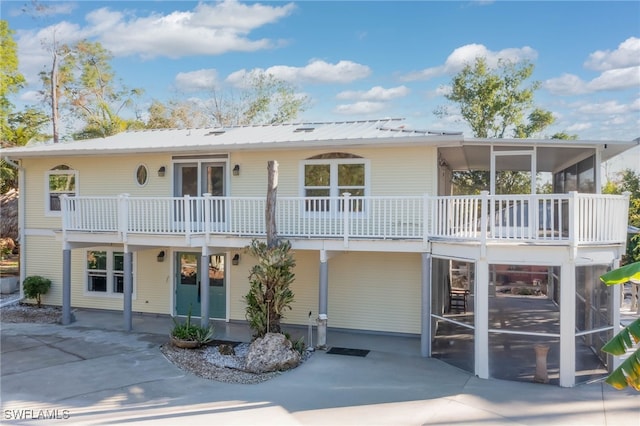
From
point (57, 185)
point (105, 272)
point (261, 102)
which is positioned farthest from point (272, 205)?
point (261, 102)

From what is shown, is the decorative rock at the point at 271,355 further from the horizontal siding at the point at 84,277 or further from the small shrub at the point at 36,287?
the small shrub at the point at 36,287

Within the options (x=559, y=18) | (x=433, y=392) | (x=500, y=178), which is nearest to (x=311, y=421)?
(x=433, y=392)

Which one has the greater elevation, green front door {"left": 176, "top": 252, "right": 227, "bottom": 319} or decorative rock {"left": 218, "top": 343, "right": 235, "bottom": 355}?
green front door {"left": 176, "top": 252, "right": 227, "bottom": 319}

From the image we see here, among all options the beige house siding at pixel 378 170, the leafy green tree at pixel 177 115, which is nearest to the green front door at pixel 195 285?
the beige house siding at pixel 378 170

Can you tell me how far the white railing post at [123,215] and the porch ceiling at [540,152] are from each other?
27.5 feet

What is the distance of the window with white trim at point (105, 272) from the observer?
14961mm

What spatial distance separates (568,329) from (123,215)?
35.0 ft

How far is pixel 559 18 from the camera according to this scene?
20.3 meters

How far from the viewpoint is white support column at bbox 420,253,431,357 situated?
10.4m

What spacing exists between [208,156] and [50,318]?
658 centimetres

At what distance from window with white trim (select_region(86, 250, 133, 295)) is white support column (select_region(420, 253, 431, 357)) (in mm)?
9491

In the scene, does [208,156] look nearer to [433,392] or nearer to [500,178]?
[433,392]

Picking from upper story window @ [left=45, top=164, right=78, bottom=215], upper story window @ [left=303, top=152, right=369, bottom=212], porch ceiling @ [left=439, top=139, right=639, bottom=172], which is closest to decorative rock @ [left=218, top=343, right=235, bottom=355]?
upper story window @ [left=303, top=152, right=369, bottom=212]

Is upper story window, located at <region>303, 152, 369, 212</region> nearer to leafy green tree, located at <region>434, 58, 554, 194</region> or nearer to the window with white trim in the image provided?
the window with white trim
